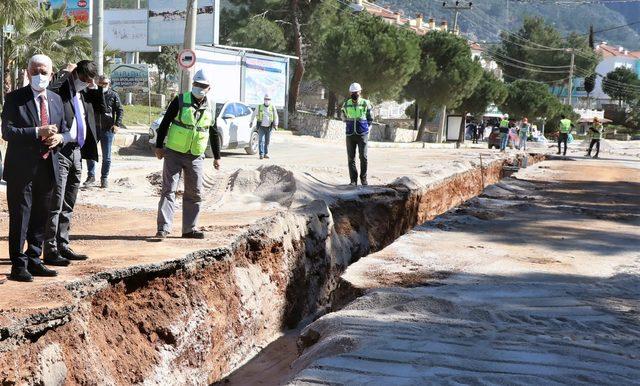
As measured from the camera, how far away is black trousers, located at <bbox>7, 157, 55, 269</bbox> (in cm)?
596

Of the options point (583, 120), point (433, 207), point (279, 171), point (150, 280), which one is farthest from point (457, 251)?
point (583, 120)

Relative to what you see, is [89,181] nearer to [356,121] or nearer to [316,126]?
[356,121]

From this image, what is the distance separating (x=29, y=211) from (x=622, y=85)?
10140 centimetres

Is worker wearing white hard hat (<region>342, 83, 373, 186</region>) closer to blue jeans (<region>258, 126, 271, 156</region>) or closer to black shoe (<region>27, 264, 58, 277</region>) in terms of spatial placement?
black shoe (<region>27, 264, 58, 277</region>)

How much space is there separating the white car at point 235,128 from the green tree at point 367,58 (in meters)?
17.5

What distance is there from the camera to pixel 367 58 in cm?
4047

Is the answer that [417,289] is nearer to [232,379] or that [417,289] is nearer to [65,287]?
[232,379]

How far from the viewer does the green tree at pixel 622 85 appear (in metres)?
99.2

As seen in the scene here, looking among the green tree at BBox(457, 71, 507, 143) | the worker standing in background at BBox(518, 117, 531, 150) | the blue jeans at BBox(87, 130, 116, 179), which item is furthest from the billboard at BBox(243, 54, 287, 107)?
the green tree at BBox(457, 71, 507, 143)

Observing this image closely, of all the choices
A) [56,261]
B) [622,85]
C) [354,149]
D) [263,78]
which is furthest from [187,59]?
[622,85]

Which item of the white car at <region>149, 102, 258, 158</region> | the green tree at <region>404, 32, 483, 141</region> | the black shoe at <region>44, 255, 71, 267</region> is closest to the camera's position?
the black shoe at <region>44, 255, 71, 267</region>

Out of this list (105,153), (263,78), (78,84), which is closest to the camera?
(78,84)

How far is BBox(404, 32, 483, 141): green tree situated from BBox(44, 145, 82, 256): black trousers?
41.3m

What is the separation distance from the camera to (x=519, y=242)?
909cm
